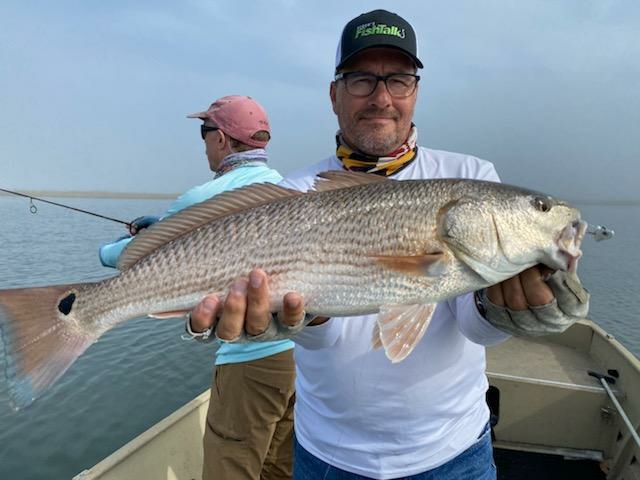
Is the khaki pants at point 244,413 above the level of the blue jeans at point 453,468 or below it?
below

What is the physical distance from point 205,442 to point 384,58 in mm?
3683

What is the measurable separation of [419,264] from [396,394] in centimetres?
75

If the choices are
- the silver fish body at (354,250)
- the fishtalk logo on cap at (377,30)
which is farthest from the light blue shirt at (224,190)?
the fishtalk logo on cap at (377,30)

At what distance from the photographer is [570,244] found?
2.28 m

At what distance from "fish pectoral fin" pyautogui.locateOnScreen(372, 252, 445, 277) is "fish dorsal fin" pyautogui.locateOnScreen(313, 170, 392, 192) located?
53 cm

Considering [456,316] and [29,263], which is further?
[29,263]

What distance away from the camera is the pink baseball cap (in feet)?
15.0

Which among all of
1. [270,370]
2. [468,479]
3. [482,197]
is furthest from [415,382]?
[270,370]

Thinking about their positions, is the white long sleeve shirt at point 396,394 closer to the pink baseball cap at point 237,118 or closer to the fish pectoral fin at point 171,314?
the fish pectoral fin at point 171,314

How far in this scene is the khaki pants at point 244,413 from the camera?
4.09 meters

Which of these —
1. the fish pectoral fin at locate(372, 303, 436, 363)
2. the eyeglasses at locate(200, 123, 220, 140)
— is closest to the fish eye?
the fish pectoral fin at locate(372, 303, 436, 363)

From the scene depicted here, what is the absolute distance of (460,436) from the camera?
8.25 ft

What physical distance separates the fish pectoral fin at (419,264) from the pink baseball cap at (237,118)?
9.14ft

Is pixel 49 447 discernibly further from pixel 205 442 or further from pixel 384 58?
pixel 384 58
